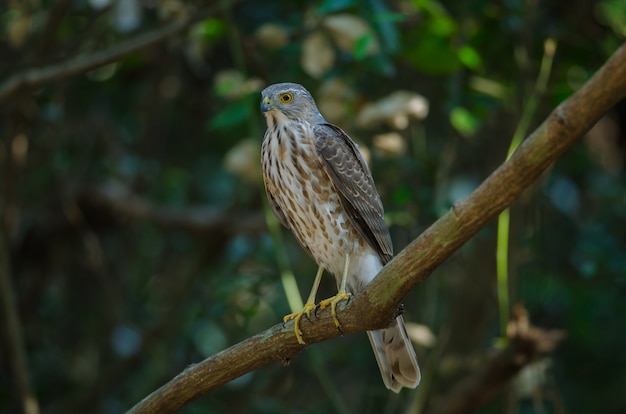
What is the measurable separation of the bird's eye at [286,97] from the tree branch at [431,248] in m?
1.18

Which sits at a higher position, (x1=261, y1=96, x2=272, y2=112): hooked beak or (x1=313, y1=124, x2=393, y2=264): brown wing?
(x1=261, y1=96, x2=272, y2=112): hooked beak

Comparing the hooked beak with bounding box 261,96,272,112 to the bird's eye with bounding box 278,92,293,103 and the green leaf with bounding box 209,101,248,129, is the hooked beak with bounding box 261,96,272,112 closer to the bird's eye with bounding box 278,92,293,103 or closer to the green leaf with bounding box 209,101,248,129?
the bird's eye with bounding box 278,92,293,103

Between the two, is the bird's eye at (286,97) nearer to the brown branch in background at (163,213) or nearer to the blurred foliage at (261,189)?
the blurred foliage at (261,189)

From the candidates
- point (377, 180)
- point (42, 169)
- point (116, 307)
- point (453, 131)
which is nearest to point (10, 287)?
point (116, 307)

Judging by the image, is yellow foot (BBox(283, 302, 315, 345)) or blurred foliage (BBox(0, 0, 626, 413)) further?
blurred foliage (BBox(0, 0, 626, 413))

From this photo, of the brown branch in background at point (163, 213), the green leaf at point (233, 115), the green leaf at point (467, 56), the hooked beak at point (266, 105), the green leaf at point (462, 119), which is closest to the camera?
the hooked beak at point (266, 105)

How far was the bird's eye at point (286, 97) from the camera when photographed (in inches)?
160

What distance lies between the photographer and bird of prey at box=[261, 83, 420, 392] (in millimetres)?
3848

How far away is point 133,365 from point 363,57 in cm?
311

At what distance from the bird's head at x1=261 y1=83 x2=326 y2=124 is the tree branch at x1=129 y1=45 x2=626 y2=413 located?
3.67ft

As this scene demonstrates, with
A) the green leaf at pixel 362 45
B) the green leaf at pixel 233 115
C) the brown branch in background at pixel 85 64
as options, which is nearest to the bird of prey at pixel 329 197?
the green leaf at pixel 362 45

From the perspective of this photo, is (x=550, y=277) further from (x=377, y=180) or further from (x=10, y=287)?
(x=10, y=287)

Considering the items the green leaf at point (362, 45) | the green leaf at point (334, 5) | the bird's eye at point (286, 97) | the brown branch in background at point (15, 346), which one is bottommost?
the brown branch in background at point (15, 346)

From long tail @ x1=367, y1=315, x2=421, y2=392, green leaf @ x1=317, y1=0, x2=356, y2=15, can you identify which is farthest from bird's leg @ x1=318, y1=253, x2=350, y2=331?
green leaf @ x1=317, y1=0, x2=356, y2=15
